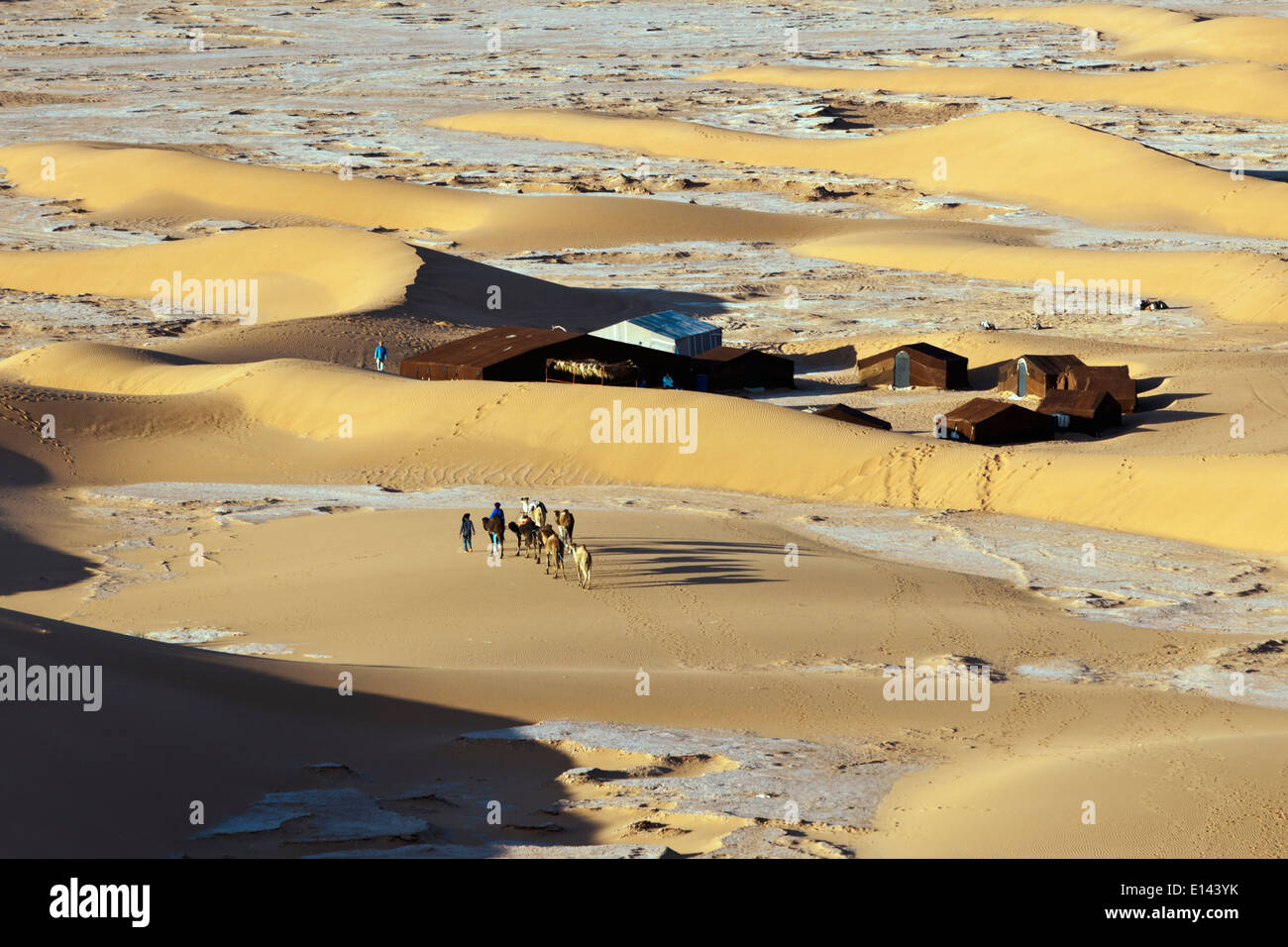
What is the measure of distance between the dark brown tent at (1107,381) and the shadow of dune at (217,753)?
20.3 metres

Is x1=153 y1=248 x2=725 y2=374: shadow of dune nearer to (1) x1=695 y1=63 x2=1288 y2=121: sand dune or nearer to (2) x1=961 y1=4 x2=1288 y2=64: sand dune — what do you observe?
(1) x1=695 y1=63 x2=1288 y2=121: sand dune

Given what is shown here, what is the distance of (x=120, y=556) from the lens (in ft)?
75.4

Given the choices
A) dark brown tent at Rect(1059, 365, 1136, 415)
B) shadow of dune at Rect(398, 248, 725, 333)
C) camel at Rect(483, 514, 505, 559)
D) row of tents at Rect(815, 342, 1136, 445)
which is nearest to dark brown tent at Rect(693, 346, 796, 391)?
row of tents at Rect(815, 342, 1136, 445)

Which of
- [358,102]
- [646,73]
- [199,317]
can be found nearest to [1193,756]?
[199,317]

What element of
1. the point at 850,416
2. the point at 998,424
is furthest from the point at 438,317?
the point at 998,424

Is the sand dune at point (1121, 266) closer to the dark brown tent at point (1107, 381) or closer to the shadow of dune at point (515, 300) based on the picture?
the shadow of dune at point (515, 300)

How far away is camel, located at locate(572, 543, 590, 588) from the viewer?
19.3 m

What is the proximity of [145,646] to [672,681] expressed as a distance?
15.9ft

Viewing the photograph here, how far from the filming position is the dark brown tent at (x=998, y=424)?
2977 cm

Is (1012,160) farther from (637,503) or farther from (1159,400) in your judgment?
(637,503)

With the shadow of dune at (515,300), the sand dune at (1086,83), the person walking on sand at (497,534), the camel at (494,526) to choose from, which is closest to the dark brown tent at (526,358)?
the shadow of dune at (515,300)

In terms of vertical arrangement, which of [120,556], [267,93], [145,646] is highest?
[267,93]

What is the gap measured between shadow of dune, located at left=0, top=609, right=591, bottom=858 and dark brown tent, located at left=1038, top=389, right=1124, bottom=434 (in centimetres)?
1845

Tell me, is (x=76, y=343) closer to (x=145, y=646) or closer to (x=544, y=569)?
(x=544, y=569)
